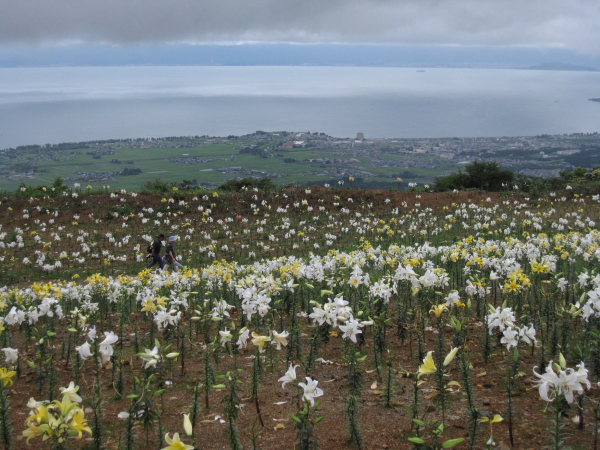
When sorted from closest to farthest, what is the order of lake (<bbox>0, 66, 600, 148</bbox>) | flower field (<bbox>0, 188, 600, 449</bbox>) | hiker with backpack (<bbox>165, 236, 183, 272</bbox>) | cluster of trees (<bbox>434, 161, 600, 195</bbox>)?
flower field (<bbox>0, 188, 600, 449</bbox>) → hiker with backpack (<bbox>165, 236, 183, 272</bbox>) → cluster of trees (<bbox>434, 161, 600, 195</bbox>) → lake (<bbox>0, 66, 600, 148</bbox>)

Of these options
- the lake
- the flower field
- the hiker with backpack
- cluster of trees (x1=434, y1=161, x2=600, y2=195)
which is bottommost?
the hiker with backpack

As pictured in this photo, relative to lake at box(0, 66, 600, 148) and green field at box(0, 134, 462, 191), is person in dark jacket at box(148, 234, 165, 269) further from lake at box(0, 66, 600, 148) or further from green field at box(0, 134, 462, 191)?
lake at box(0, 66, 600, 148)

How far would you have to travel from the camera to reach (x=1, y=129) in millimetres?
102500

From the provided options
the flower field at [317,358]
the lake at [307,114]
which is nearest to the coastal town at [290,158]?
the lake at [307,114]

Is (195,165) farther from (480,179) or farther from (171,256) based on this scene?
(171,256)

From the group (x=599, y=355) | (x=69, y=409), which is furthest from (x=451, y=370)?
(x=69, y=409)

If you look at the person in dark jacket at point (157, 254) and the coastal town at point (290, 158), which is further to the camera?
the coastal town at point (290, 158)

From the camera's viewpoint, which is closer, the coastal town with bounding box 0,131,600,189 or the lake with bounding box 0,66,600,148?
the coastal town with bounding box 0,131,600,189

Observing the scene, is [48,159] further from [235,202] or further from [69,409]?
[69,409]

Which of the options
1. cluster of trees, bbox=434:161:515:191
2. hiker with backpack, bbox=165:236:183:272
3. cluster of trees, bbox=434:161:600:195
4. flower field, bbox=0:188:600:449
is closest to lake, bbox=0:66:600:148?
cluster of trees, bbox=434:161:600:195

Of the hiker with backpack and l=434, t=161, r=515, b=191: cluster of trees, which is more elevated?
l=434, t=161, r=515, b=191: cluster of trees

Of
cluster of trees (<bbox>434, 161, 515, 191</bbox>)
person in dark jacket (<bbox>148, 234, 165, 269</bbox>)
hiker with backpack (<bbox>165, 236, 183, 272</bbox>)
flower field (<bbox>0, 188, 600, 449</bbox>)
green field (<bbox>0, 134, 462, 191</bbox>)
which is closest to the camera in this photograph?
flower field (<bbox>0, 188, 600, 449</bbox>)

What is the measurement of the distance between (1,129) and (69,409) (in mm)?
116788

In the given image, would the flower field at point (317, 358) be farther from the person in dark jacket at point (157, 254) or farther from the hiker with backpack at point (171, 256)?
the person in dark jacket at point (157, 254)
